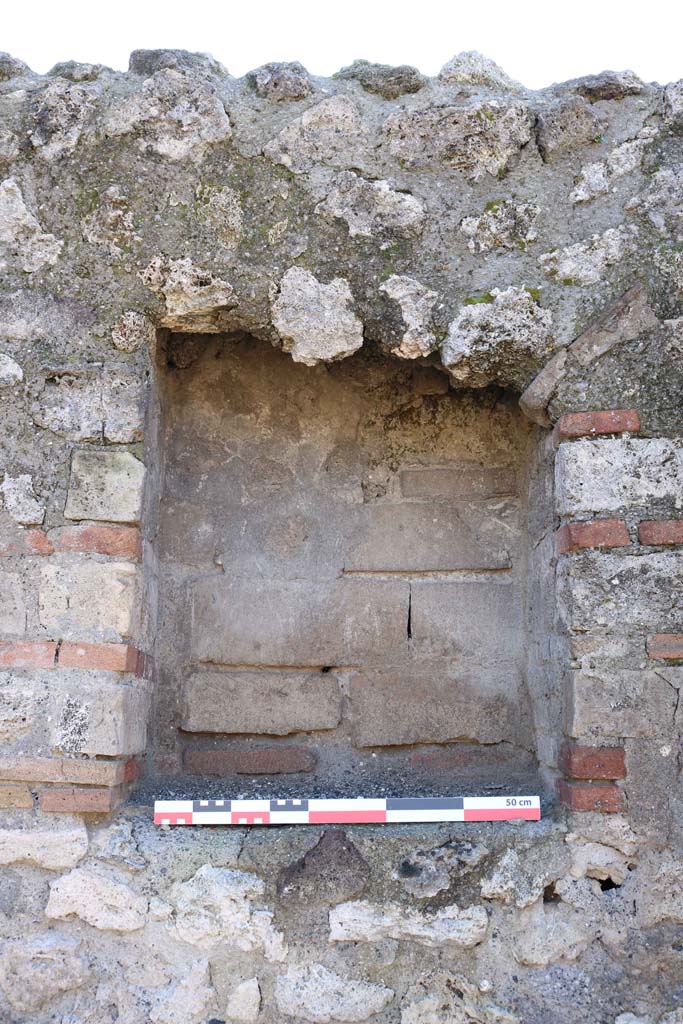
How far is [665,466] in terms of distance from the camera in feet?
8.93

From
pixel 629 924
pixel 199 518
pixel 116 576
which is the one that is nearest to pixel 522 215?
pixel 199 518

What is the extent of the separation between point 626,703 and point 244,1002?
4.39ft

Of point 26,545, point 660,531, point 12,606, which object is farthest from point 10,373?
point 660,531

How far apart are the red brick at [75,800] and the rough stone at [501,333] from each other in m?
1.62

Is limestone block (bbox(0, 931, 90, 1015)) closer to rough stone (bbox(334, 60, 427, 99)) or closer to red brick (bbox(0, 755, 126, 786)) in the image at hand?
red brick (bbox(0, 755, 126, 786))

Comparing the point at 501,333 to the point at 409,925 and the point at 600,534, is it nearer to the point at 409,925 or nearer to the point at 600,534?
the point at 600,534

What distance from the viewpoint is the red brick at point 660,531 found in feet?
8.80

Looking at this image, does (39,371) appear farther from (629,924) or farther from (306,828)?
(629,924)

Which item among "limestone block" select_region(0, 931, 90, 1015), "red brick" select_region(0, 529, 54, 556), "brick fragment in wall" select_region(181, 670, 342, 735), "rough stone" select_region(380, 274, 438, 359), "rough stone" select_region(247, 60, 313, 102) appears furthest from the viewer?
"brick fragment in wall" select_region(181, 670, 342, 735)

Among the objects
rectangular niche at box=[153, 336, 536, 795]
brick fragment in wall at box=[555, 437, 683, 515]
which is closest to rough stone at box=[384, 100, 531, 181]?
rectangular niche at box=[153, 336, 536, 795]

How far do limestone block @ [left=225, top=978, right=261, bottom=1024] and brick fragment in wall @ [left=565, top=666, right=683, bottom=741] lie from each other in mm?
1131

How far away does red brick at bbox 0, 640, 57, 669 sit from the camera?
2.66 m

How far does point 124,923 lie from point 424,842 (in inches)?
33.8

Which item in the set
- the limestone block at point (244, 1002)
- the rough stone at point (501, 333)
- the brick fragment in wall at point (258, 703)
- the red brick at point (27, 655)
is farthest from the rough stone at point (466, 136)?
the limestone block at point (244, 1002)
